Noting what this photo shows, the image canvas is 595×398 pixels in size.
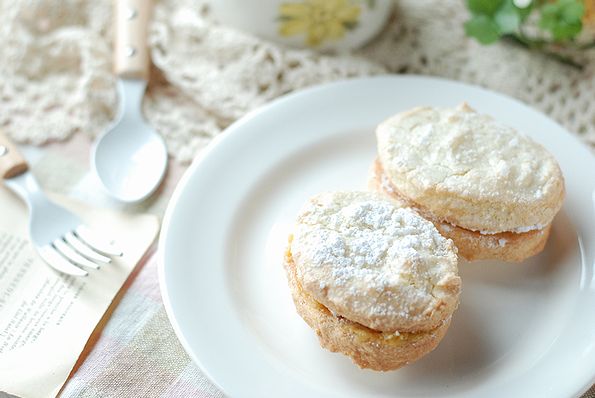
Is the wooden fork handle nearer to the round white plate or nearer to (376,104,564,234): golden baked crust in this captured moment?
the round white plate

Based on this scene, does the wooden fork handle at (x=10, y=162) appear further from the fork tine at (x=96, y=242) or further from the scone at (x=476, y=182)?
the scone at (x=476, y=182)

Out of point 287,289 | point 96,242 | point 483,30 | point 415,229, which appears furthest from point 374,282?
point 483,30

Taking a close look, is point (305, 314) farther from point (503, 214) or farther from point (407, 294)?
point (503, 214)

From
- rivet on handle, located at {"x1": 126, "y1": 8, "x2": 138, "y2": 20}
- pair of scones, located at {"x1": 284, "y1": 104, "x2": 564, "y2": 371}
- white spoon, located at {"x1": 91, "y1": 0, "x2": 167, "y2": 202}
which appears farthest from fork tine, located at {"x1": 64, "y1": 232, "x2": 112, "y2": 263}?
rivet on handle, located at {"x1": 126, "y1": 8, "x2": 138, "y2": 20}

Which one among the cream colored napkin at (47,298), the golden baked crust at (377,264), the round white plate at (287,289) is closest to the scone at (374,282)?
the golden baked crust at (377,264)

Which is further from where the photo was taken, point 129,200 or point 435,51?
point 435,51

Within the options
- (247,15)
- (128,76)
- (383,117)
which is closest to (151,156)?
(128,76)
